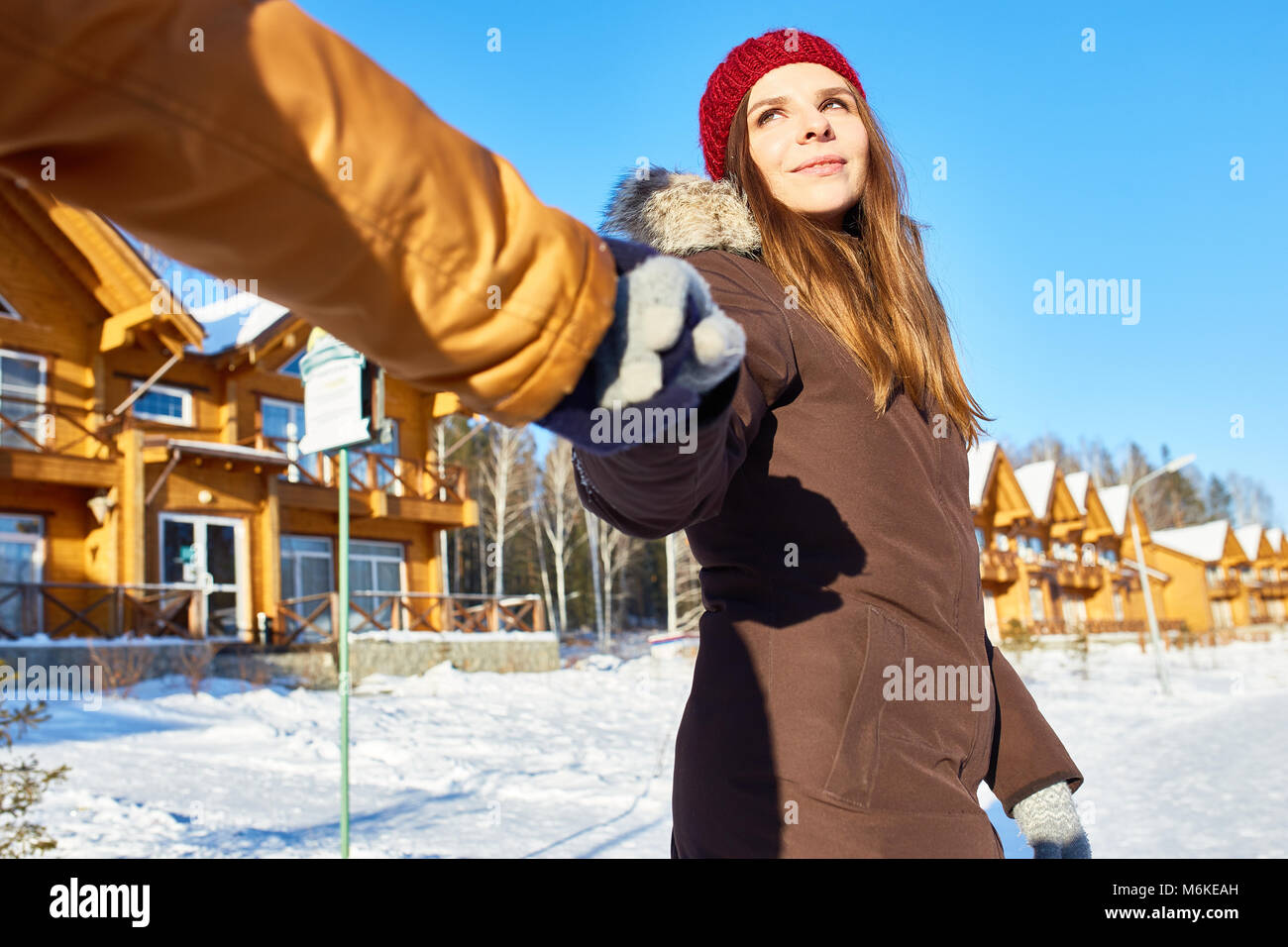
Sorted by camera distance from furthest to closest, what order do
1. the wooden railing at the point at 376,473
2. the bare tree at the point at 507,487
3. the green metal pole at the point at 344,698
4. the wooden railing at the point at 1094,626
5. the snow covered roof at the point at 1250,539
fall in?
the snow covered roof at the point at 1250,539, the bare tree at the point at 507,487, the wooden railing at the point at 1094,626, the wooden railing at the point at 376,473, the green metal pole at the point at 344,698

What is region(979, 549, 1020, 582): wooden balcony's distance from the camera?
32.2m

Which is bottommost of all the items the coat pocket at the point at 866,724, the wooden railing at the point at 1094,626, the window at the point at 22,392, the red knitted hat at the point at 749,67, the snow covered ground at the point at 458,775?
the wooden railing at the point at 1094,626

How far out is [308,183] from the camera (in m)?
0.66

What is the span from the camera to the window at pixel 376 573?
19.1 metres

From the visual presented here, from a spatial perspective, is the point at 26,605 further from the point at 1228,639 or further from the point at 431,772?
the point at 1228,639

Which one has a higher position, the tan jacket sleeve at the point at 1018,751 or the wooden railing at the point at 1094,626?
the tan jacket sleeve at the point at 1018,751

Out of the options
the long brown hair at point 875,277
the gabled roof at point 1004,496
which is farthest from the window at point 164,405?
the gabled roof at point 1004,496

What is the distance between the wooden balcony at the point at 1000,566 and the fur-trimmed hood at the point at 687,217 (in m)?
32.0

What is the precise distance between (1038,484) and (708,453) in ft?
132

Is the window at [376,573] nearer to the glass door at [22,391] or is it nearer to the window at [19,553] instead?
the window at [19,553]

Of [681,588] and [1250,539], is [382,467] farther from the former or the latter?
[1250,539]

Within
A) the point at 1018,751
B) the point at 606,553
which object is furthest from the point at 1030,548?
the point at 1018,751

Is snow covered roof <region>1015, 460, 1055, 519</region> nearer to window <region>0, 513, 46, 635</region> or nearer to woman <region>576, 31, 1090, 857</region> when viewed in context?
window <region>0, 513, 46, 635</region>

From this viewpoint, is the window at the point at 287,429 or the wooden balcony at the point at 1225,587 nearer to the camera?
the window at the point at 287,429
